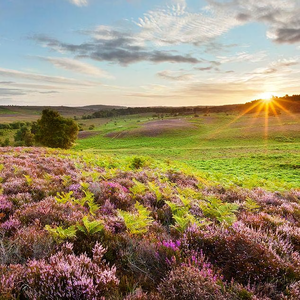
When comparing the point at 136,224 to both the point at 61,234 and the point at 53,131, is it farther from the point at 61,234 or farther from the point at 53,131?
the point at 53,131

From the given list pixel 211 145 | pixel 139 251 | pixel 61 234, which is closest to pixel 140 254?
pixel 139 251

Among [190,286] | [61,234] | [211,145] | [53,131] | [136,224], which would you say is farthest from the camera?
[211,145]

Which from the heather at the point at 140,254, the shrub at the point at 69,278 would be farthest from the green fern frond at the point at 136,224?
the shrub at the point at 69,278

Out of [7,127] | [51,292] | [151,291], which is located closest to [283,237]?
[151,291]

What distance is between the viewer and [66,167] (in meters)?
11.2

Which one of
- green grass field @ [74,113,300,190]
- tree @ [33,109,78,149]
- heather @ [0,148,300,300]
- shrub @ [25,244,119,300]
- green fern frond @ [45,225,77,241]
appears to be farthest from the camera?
tree @ [33,109,78,149]

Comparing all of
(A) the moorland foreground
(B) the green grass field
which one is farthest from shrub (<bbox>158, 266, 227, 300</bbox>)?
(B) the green grass field

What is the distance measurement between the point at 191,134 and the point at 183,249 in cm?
7606

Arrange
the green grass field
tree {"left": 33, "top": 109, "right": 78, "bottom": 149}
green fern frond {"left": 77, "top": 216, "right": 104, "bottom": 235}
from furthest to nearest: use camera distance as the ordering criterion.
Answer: tree {"left": 33, "top": 109, "right": 78, "bottom": 149}, the green grass field, green fern frond {"left": 77, "top": 216, "right": 104, "bottom": 235}

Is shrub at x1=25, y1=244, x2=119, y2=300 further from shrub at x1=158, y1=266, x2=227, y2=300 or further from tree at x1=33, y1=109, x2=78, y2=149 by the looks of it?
tree at x1=33, y1=109, x2=78, y2=149

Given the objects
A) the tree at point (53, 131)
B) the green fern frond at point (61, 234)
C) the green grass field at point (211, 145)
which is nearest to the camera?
the green fern frond at point (61, 234)

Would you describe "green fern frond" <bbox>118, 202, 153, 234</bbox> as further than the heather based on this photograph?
Yes

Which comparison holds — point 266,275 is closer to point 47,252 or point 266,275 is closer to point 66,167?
point 47,252

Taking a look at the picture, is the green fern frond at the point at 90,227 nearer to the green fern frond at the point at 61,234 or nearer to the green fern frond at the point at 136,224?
the green fern frond at the point at 61,234
